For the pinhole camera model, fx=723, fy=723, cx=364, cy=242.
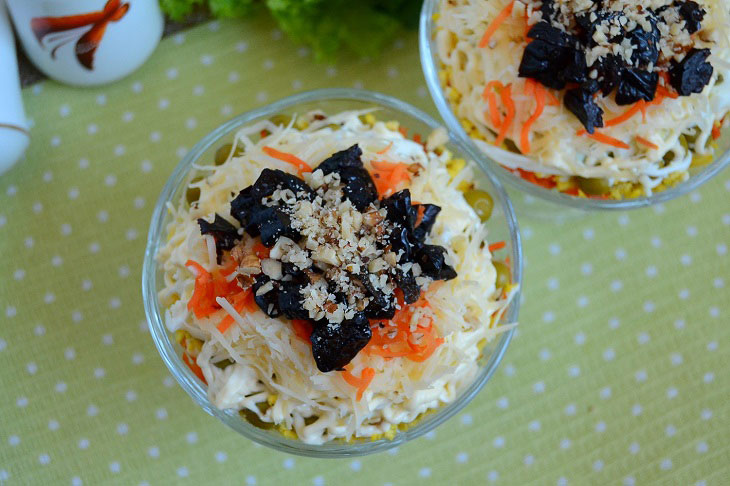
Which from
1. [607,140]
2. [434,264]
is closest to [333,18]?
[607,140]

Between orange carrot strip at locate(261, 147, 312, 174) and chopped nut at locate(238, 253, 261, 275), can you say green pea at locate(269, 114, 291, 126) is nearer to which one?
orange carrot strip at locate(261, 147, 312, 174)

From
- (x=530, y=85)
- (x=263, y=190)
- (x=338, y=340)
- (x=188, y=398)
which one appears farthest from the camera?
(x=188, y=398)

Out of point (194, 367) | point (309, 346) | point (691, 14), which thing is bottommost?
point (194, 367)

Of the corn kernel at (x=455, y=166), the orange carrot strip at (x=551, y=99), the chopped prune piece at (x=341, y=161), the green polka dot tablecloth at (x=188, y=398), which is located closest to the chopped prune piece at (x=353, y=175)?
the chopped prune piece at (x=341, y=161)

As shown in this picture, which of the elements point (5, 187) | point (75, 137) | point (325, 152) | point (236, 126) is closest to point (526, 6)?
point (325, 152)

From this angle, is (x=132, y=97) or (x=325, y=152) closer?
(x=325, y=152)

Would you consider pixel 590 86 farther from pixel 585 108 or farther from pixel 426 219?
pixel 426 219

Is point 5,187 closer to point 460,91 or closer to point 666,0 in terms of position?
point 460,91
